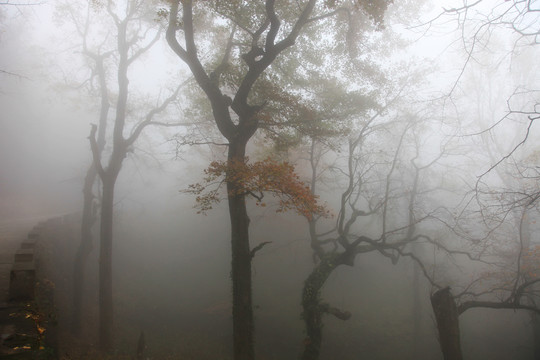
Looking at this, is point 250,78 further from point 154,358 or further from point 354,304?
point 354,304

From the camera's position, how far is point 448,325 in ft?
24.5

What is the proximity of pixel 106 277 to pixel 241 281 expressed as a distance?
6.53m

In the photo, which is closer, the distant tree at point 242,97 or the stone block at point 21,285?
the stone block at point 21,285

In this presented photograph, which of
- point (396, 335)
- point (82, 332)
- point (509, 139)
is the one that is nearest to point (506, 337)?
point (396, 335)

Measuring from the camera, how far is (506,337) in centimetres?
1733

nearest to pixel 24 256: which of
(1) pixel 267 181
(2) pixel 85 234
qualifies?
(1) pixel 267 181

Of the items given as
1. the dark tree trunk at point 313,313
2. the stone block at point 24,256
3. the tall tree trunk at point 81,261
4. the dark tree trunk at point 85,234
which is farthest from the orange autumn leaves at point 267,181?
the tall tree trunk at point 81,261

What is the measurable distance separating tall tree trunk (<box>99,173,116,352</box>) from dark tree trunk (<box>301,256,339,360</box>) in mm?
6650

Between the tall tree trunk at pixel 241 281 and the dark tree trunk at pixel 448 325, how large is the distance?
14.6ft

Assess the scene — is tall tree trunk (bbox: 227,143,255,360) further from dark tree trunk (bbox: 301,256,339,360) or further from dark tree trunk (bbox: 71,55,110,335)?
dark tree trunk (bbox: 71,55,110,335)

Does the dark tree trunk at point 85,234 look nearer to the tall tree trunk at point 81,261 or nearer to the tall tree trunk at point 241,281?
the tall tree trunk at point 81,261

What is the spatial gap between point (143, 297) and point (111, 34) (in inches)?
551

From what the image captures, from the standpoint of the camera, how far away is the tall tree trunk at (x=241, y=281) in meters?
6.92

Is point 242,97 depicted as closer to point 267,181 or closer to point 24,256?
point 267,181
